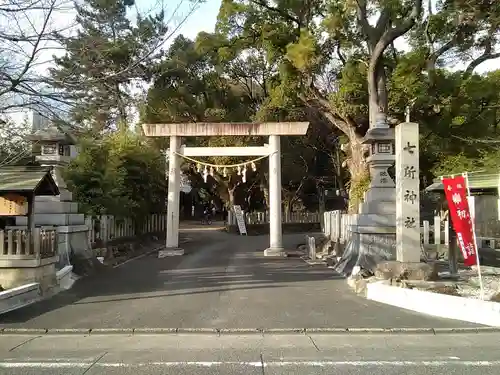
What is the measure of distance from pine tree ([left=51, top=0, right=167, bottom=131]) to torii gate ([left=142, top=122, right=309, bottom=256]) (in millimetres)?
10102

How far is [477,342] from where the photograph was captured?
751 cm

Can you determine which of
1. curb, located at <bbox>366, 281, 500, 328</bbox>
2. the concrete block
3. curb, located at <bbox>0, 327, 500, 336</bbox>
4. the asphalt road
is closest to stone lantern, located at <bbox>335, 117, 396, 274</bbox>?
curb, located at <bbox>366, 281, 500, 328</bbox>

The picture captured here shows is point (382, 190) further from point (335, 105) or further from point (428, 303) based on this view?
point (335, 105)

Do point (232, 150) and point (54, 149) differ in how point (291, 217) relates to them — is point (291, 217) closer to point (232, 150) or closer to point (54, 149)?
point (232, 150)

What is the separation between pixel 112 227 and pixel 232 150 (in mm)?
5478

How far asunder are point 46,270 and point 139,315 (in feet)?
10.6

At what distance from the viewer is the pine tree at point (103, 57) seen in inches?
357

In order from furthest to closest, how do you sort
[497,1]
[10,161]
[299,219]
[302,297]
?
[299,219], [497,1], [10,161], [302,297]

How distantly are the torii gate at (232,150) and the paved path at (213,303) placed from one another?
475 centimetres

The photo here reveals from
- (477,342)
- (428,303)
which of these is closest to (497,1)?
(428,303)

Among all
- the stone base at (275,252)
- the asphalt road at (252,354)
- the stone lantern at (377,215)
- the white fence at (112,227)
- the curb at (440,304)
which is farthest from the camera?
the stone base at (275,252)

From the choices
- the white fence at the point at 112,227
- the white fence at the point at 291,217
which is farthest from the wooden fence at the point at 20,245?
the white fence at the point at 291,217

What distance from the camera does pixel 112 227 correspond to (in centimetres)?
1875

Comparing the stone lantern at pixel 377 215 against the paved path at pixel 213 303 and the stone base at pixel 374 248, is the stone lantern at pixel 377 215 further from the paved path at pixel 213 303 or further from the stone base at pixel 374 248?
the paved path at pixel 213 303
